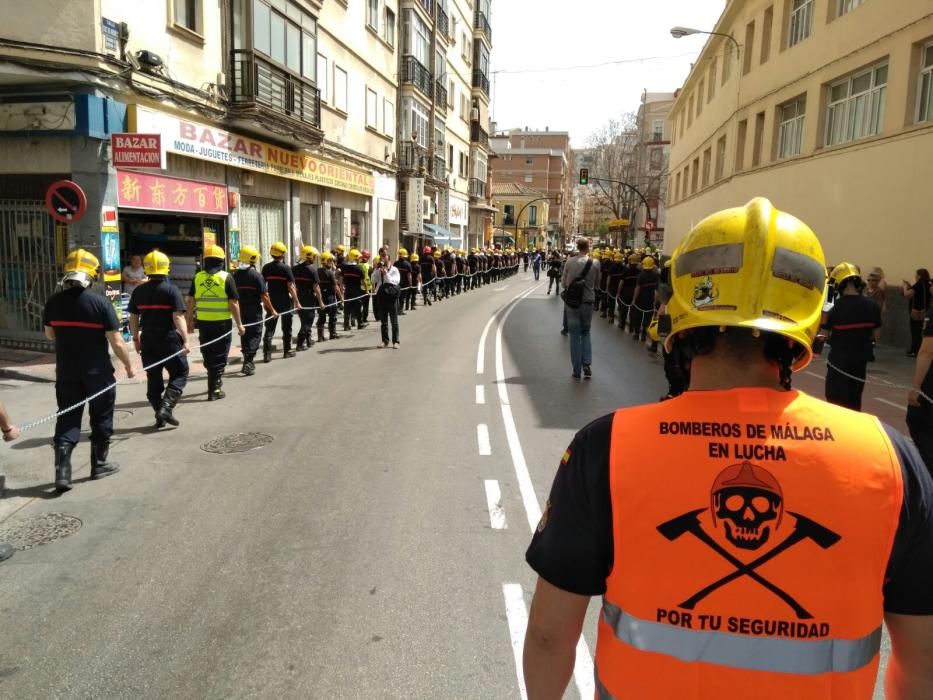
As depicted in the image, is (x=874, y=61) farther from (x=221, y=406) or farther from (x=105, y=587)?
(x=105, y=587)

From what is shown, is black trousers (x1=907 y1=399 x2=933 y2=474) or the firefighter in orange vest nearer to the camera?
the firefighter in orange vest

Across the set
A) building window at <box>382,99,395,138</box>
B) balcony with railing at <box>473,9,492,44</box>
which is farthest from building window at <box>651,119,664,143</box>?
building window at <box>382,99,395,138</box>

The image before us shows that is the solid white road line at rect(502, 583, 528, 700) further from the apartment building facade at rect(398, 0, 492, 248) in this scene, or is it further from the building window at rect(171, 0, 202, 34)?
the apartment building facade at rect(398, 0, 492, 248)

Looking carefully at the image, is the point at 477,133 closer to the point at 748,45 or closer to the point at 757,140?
the point at 748,45

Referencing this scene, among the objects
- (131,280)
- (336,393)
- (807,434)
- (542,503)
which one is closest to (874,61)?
(336,393)

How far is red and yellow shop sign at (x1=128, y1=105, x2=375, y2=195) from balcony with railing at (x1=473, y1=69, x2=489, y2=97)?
94.3 ft

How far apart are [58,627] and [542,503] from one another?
338 cm

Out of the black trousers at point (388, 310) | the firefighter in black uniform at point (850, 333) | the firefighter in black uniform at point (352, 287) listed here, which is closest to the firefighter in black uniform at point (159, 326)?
the black trousers at point (388, 310)

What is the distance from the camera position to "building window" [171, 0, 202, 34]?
46.6ft

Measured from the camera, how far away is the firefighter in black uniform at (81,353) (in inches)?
232

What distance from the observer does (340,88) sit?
23.5 m

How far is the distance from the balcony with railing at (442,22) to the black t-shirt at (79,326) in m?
35.4

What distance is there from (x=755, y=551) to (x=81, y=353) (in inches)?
241

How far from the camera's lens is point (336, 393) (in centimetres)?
964
